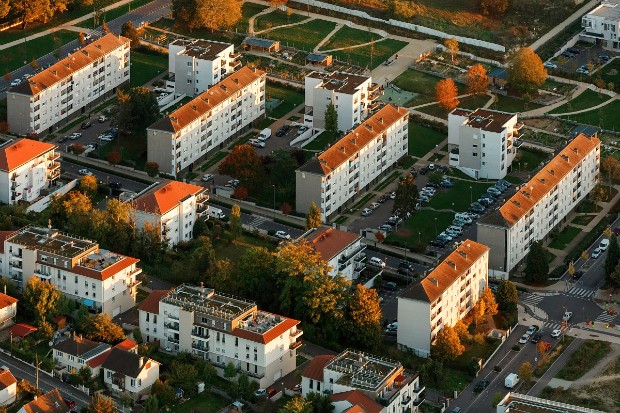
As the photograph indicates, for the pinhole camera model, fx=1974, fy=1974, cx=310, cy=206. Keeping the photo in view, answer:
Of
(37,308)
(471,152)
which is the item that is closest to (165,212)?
(37,308)

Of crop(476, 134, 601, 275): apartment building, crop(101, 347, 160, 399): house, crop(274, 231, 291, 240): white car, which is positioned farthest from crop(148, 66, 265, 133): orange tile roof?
crop(101, 347, 160, 399): house

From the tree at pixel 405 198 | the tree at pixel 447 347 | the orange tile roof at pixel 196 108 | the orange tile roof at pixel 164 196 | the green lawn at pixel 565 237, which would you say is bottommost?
the green lawn at pixel 565 237

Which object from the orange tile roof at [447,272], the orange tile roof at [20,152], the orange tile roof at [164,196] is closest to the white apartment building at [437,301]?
the orange tile roof at [447,272]

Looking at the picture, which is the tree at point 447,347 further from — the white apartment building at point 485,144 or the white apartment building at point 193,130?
the white apartment building at point 193,130

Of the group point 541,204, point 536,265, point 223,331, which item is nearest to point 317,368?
point 223,331

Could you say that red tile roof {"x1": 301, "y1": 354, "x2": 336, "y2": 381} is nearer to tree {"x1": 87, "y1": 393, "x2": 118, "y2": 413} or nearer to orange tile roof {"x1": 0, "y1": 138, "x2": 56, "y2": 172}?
tree {"x1": 87, "y1": 393, "x2": 118, "y2": 413}

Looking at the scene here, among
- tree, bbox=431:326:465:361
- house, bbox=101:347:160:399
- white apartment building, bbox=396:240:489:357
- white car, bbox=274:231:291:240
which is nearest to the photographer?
house, bbox=101:347:160:399
